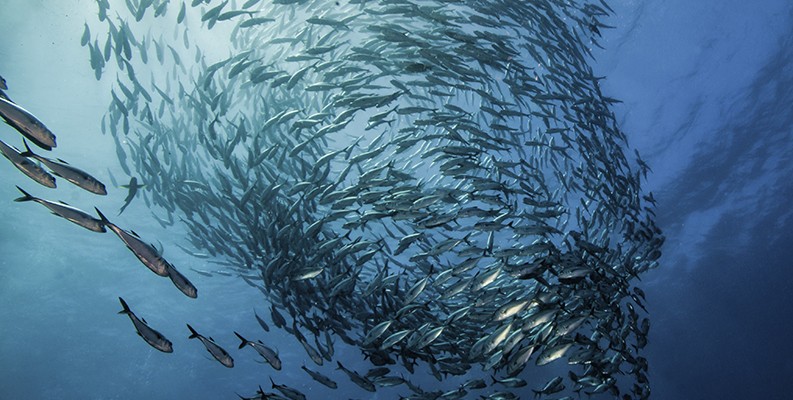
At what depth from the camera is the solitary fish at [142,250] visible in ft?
10.1

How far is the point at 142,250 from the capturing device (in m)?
3.19

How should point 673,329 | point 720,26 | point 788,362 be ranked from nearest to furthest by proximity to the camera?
1. point 720,26
2. point 673,329
3. point 788,362

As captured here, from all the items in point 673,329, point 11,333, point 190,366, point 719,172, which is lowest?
point 11,333

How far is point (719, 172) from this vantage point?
21438mm

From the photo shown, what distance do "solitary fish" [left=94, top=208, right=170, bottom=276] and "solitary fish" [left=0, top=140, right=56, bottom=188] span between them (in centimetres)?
73

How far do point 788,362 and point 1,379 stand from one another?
75222 millimetres

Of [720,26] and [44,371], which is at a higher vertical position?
[720,26]

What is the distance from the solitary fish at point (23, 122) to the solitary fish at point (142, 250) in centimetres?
Answer: 72

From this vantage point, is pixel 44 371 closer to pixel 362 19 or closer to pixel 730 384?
pixel 362 19

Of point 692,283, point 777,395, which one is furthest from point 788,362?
point 692,283

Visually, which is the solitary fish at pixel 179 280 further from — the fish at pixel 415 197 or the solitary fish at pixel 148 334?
the fish at pixel 415 197

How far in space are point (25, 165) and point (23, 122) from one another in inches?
16.6

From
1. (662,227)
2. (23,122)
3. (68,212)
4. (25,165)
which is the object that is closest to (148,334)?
(68,212)

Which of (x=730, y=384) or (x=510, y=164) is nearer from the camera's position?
(x=510, y=164)
